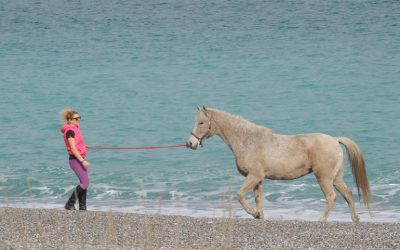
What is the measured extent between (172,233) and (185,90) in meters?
18.4

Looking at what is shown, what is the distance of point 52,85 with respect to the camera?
2905 centimetres

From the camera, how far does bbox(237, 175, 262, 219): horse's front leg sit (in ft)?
35.3

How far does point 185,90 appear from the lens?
91.5ft

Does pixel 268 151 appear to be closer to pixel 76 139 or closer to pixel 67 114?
pixel 76 139

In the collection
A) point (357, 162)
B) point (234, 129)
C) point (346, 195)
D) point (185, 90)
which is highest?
point (234, 129)

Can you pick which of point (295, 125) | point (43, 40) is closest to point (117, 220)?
point (295, 125)

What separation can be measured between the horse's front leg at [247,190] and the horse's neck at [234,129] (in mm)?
395

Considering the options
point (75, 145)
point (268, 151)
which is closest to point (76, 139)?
point (75, 145)

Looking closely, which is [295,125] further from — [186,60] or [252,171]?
[252,171]

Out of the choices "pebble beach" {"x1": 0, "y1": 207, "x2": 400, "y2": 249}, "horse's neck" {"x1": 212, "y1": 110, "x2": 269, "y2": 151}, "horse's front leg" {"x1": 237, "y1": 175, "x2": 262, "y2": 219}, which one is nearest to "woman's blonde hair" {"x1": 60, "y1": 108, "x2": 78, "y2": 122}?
"pebble beach" {"x1": 0, "y1": 207, "x2": 400, "y2": 249}

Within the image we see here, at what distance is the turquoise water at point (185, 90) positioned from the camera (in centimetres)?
1576

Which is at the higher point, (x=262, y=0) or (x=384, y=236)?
(x=384, y=236)

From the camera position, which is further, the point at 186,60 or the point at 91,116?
the point at 186,60

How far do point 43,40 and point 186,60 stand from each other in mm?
7455
